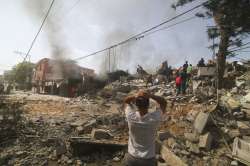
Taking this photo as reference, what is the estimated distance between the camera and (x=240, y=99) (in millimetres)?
10906

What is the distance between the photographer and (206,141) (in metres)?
7.11

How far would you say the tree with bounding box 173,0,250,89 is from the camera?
1125 centimetres

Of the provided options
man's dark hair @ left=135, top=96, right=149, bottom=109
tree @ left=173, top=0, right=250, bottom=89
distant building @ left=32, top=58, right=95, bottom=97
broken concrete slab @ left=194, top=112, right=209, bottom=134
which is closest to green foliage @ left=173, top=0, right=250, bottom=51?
tree @ left=173, top=0, right=250, bottom=89

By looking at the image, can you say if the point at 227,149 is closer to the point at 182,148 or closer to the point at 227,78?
the point at 182,148

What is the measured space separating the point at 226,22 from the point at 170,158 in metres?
9.09

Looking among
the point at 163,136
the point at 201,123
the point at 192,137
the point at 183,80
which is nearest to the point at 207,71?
the point at 183,80

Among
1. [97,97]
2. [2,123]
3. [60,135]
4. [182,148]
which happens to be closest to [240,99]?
[182,148]

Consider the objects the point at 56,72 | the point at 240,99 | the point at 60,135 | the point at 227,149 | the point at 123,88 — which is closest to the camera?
the point at 227,149

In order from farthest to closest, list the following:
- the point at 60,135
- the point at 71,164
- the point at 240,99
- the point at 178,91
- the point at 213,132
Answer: the point at 178,91, the point at 240,99, the point at 60,135, the point at 213,132, the point at 71,164

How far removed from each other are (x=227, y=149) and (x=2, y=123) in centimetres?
775

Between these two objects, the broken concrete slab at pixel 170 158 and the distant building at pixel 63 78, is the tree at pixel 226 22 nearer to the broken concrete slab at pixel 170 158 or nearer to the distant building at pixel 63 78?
the broken concrete slab at pixel 170 158

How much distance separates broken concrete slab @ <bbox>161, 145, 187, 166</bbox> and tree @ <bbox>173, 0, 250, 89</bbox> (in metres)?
7.05

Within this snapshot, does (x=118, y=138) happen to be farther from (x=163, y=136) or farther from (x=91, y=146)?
(x=163, y=136)

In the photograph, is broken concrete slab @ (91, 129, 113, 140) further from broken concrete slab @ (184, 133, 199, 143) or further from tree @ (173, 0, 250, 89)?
tree @ (173, 0, 250, 89)
